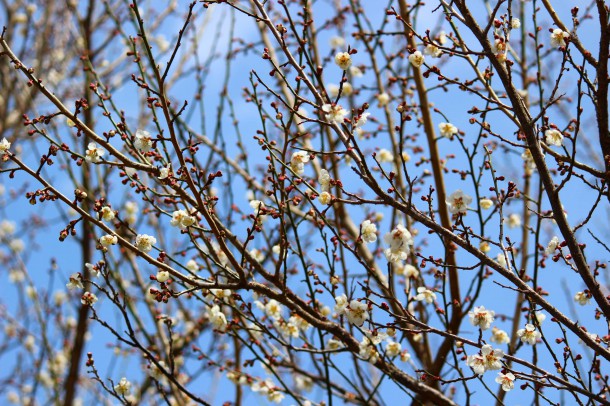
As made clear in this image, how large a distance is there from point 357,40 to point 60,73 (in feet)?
14.5

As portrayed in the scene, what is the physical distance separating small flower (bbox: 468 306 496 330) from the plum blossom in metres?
0.48

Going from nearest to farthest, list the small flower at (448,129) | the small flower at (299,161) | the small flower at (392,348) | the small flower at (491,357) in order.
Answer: the small flower at (491,357)
the small flower at (299,161)
the small flower at (392,348)
the small flower at (448,129)

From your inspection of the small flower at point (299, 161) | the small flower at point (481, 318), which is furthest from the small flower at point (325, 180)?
the small flower at point (481, 318)

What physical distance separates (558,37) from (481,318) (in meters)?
1.33

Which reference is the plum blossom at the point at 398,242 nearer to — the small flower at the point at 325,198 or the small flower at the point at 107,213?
the small flower at the point at 325,198

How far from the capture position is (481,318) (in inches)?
112

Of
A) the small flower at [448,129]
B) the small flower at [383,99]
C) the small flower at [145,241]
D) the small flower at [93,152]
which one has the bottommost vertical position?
the small flower at [145,241]

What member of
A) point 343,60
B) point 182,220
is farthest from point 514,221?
point 182,220

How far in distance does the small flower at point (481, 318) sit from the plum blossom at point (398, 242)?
0.48 m

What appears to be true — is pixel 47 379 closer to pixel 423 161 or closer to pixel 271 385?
pixel 271 385

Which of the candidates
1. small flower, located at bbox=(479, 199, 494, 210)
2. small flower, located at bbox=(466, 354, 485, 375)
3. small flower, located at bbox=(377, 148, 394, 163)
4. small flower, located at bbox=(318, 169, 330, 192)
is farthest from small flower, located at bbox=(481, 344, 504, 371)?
small flower, located at bbox=(377, 148, 394, 163)

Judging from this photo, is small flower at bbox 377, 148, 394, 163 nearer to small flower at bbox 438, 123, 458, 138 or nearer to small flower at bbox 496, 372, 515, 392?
small flower at bbox 438, 123, 458, 138

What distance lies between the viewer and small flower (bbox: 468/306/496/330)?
2.84m

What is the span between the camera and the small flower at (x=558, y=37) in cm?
289
